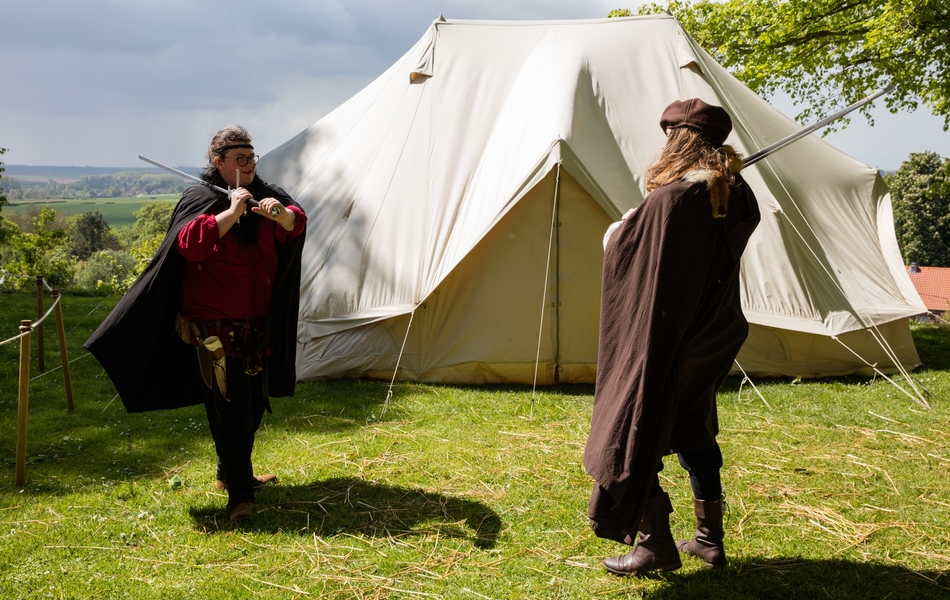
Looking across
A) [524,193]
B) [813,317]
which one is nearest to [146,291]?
[524,193]

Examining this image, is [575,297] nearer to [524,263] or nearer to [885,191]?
[524,263]

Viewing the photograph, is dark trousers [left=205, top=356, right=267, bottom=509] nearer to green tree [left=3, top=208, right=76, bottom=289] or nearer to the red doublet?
the red doublet

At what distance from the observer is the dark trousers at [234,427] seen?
3.37 metres

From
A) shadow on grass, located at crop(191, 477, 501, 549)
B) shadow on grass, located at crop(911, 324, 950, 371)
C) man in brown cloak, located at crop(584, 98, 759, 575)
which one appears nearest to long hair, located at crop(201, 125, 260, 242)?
shadow on grass, located at crop(191, 477, 501, 549)

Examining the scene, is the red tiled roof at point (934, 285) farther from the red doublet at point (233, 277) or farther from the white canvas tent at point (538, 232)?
the red doublet at point (233, 277)

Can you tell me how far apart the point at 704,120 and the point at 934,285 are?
39174mm

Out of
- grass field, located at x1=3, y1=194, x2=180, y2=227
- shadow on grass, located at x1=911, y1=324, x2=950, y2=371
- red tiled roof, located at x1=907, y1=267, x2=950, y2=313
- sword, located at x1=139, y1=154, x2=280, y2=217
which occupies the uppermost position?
grass field, located at x1=3, y1=194, x2=180, y2=227

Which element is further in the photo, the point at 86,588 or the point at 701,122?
the point at 86,588

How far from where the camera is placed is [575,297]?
5.93 metres

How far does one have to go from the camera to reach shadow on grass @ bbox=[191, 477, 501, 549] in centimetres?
334

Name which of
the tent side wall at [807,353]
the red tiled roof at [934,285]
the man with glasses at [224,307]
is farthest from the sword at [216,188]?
the red tiled roof at [934,285]

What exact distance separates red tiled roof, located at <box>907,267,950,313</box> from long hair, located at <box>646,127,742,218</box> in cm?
3659

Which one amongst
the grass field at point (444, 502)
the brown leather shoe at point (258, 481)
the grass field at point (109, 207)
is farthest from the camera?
the grass field at point (109, 207)

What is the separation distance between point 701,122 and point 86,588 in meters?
2.75
